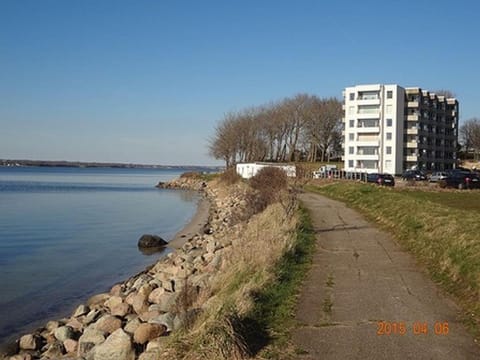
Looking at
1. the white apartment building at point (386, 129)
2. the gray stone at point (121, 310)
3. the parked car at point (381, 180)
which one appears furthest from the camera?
the white apartment building at point (386, 129)

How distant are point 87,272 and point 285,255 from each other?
10934 millimetres

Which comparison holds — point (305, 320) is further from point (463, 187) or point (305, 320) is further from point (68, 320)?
point (463, 187)

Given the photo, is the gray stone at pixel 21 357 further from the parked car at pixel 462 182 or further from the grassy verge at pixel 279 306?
the parked car at pixel 462 182

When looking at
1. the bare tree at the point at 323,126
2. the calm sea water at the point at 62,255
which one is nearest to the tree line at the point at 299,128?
the bare tree at the point at 323,126

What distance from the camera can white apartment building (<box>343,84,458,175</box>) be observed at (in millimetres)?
93000

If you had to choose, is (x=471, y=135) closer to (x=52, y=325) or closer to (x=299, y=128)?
(x=299, y=128)

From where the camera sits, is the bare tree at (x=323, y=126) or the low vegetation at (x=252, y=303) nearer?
the low vegetation at (x=252, y=303)

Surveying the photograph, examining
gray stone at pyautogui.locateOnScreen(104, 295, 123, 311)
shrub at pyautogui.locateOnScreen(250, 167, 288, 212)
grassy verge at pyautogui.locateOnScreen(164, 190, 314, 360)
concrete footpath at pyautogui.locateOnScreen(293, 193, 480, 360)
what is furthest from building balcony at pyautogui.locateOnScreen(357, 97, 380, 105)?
gray stone at pyautogui.locateOnScreen(104, 295, 123, 311)

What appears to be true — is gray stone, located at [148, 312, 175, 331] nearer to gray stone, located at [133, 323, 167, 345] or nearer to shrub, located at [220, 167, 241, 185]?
gray stone, located at [133, 323, 167, 345]

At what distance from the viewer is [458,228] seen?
516 inches
